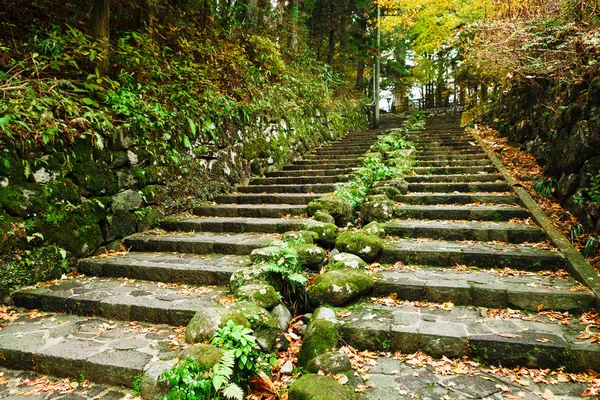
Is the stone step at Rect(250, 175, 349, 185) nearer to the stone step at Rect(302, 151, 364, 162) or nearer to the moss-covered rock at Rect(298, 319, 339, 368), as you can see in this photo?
the stone step at Rect(302, 151, 364, 162)

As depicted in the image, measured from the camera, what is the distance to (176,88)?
6.60 metres

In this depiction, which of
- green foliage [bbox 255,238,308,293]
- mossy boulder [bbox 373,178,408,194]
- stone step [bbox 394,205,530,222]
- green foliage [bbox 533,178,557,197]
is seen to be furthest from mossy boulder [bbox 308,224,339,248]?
green foliage [bbox 533,178,557,197]

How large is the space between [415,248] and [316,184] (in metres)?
3.36

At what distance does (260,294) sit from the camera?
3.45 m

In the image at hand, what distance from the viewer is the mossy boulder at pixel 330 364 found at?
2.86 meters

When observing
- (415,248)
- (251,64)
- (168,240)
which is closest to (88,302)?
(168,240)

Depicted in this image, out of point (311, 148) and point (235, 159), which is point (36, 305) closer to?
point (235, 159)

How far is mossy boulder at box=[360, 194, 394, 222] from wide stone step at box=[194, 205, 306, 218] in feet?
3.82

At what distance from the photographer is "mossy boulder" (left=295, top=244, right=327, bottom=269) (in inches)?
165

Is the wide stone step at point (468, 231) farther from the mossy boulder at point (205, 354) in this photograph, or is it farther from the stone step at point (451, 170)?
the mossy boulder at point (205, 354)

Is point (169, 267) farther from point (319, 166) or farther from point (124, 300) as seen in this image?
point (319, 166)

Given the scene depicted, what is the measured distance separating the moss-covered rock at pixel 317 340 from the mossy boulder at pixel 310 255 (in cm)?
102

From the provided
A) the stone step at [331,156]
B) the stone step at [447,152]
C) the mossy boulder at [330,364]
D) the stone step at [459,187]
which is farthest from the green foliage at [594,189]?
the stone step at [331,156]

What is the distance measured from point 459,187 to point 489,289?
11.9ft
